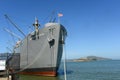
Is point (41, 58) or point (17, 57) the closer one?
point (41, 58)

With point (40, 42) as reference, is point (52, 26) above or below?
above

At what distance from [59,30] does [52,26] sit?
63.4 inches

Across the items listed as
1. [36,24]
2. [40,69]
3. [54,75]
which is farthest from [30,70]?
[36,24]

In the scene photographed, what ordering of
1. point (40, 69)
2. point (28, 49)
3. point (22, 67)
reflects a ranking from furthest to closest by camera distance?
point (22, 67)
point (28, 49)
point (40, 69)

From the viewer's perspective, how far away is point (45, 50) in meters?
39.9

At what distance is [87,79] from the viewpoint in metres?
38.0

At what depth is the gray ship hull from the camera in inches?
1543

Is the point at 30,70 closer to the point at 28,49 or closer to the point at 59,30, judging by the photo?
the point at 28,49

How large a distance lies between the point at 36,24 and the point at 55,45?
25.4ft

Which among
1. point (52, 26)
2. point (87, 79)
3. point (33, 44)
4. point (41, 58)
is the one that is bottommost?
point (87, 79)

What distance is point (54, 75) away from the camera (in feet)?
128

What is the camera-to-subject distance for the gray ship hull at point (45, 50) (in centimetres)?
3919

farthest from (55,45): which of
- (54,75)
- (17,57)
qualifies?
(17,57)

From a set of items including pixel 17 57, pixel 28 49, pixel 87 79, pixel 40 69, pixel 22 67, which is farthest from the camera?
pixel 17 57
